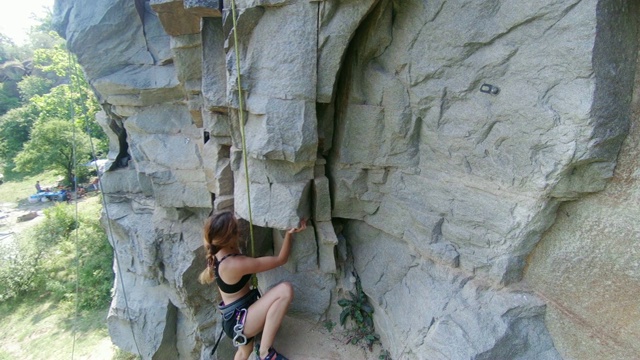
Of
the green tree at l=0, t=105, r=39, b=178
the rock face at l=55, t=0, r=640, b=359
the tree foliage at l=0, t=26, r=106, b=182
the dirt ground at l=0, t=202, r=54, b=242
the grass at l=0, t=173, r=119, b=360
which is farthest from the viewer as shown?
the green tree at l=0, t=105, r=39, b=178

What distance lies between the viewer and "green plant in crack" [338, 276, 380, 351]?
3.54 metres

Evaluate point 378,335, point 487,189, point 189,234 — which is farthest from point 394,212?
point 189,234

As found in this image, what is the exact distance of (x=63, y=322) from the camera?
10219mm

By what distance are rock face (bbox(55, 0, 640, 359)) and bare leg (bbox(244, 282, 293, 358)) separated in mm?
523

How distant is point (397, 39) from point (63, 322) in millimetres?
12441

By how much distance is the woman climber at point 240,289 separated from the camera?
9.56 ft

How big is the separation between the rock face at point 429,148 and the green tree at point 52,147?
15.0m

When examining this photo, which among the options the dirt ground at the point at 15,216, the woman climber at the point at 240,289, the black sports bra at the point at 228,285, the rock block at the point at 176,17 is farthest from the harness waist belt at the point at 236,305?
the dirt ground at the point at 15,216

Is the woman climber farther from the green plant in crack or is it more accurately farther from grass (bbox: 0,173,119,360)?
grass (bbox: 0,173,119,360)

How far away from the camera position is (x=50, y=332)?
993 cm

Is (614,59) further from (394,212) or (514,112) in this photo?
(394,212)

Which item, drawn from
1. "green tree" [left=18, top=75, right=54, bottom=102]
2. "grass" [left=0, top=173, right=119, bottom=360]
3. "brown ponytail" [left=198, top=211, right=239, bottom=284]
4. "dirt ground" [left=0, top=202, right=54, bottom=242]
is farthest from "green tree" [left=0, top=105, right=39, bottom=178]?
"brown ponytail" [left=198, top=211, right=239, bottom=284]

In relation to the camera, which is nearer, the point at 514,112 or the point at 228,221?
the point at 514,112

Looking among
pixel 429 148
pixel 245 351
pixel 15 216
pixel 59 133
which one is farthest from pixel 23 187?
pixel 429 148
